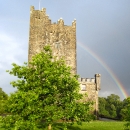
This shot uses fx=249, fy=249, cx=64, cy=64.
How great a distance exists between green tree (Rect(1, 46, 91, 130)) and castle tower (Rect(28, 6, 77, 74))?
3137 cm

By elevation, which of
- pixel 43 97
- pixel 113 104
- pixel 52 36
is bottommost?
pixel 113 104

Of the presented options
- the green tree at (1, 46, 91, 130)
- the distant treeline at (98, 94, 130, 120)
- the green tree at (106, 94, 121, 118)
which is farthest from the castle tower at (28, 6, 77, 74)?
the green tree at (106, 94, 121, 118)

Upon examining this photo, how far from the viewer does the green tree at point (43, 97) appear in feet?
72.9

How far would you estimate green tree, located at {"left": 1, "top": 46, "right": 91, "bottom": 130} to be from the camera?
2223cm

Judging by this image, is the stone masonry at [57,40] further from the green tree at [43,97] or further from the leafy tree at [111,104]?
the leafy tree at [111,104]

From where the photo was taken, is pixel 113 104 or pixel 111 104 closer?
pixel 111 104

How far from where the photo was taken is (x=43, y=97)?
78.4ft

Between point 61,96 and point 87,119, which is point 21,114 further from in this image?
point 87,119

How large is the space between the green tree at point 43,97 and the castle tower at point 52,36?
31.4 m

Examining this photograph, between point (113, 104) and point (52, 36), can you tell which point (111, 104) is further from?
point (52, 36)

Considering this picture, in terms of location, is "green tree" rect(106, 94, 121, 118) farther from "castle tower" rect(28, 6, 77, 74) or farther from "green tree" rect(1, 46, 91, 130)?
"green tree" rect(1, 46, 91, 130)

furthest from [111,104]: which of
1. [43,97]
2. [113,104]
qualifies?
[43,97]

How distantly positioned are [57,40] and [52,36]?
4.94 feet

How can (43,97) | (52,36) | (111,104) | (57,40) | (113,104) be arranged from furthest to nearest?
(113,104) < (111,104) < (52,36) < (57,40) < (43,97)
